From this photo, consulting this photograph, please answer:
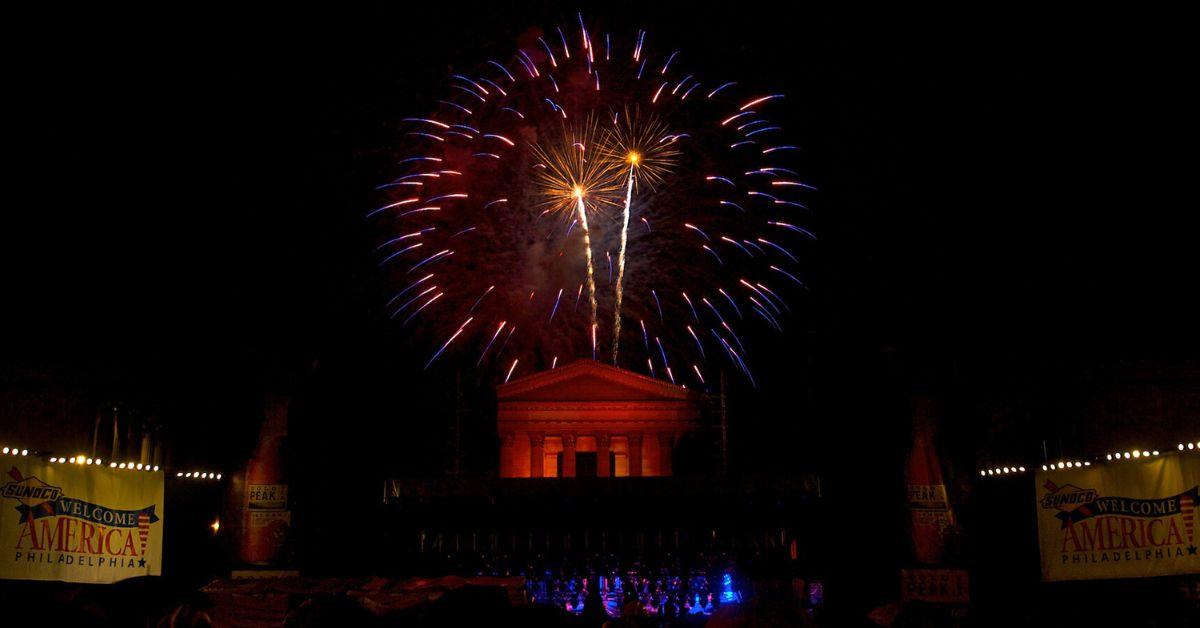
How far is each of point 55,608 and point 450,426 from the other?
16.8m

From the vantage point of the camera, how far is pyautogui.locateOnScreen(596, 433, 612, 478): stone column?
3294cm

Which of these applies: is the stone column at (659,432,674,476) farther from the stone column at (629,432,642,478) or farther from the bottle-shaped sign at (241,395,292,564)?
the bottle-shaped sign at (241,395,292,564)

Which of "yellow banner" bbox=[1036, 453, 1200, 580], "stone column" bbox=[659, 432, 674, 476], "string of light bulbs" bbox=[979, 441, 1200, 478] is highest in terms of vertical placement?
"stone column" bbox=[659, 432, 674, 476]

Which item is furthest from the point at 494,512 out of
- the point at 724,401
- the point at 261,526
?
the point at 724,401

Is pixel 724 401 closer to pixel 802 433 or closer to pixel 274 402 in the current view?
pixel 802 433

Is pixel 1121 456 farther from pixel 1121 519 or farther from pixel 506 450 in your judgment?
pixel 506 450

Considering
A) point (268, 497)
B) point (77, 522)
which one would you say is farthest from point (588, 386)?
point (77, 522)

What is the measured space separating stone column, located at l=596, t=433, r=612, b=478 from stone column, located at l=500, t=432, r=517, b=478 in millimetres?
2910

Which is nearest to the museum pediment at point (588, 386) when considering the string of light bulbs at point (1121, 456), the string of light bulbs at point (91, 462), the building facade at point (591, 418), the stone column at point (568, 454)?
the building facade at point (591, 418)

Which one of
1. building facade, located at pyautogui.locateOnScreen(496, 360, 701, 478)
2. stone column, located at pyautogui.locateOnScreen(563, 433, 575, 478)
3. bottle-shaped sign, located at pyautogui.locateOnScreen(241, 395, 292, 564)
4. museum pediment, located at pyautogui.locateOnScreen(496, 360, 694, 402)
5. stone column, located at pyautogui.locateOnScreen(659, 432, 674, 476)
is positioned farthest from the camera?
stone column, located at pyautogui.locateOnScreen(563, 433, 575, 478)

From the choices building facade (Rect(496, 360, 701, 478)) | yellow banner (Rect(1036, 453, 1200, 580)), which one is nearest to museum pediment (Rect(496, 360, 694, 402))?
building facade (Rect(496, 360, 701, 478))

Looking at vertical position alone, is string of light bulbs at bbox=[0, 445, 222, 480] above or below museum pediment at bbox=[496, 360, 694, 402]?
below

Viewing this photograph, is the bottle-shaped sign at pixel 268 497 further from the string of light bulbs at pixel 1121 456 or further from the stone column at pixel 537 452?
the stone column at pixel 537 452

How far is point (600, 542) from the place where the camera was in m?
16.4
